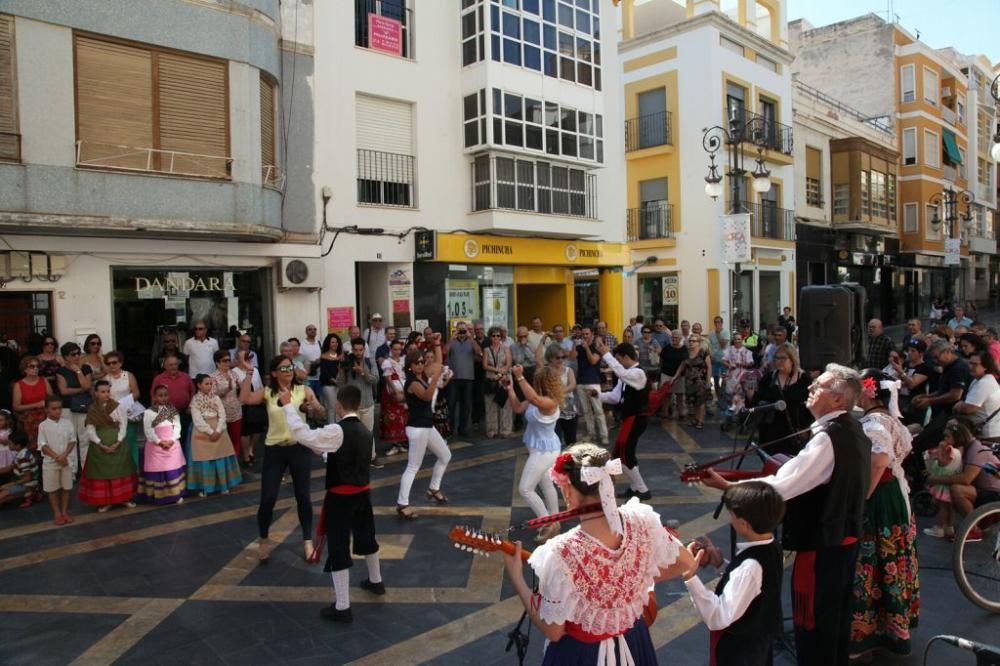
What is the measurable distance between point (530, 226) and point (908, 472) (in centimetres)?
1022

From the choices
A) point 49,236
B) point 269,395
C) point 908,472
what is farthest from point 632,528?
point 49,236

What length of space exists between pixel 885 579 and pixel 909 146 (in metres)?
37.8

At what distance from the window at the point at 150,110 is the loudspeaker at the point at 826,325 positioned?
29.4ft

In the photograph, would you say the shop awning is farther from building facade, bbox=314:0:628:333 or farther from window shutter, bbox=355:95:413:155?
window shutter, bbox=355:95:413:155

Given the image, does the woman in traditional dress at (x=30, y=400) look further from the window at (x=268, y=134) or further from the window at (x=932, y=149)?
the window at (x=932, y=149)

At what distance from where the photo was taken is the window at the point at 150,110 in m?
10.4

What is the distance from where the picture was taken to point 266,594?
565cm

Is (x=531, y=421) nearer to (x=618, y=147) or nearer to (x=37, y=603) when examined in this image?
(x=37, y=603)

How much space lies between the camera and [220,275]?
12531 mm

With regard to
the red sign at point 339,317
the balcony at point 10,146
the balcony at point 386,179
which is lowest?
the red sign at point 339,317

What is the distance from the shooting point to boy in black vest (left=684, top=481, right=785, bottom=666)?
3041 millimetres

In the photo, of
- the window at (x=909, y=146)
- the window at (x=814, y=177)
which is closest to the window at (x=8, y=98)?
the window at (x=814, y=177)

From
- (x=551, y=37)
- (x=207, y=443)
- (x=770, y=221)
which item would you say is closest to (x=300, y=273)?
(x=207, y=443)

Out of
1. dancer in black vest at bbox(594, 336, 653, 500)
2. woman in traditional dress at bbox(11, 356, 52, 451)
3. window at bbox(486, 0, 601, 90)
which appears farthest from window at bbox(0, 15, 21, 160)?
window at bbox(486, 0, 601, 90)
